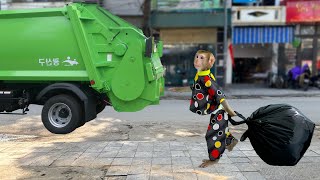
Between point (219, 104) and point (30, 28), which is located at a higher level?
point (30, 28)

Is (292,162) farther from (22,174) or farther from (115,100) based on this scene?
(22,174)

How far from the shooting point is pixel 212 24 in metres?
19.4

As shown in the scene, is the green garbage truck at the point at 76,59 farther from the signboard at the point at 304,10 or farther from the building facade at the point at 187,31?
the signboard at the point at 304,10

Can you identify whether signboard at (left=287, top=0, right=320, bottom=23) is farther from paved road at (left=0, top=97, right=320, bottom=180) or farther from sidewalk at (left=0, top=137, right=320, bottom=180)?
sidewalk at (left=0, top=137, right=320, bottom=180)

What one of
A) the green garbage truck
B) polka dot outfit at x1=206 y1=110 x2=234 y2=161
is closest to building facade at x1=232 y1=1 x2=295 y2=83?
the green garbage truck

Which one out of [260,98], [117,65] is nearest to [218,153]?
[117,65]

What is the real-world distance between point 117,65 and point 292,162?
9.02 ft

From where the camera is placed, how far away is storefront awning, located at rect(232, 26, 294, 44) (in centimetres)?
1984

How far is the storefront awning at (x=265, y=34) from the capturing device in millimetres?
19844

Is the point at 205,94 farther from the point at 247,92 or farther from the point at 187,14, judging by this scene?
the point at 187,14

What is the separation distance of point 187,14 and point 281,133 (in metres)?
15.4

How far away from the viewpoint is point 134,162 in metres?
6.31

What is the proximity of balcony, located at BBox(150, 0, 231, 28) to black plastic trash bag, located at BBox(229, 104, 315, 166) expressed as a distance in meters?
15.0

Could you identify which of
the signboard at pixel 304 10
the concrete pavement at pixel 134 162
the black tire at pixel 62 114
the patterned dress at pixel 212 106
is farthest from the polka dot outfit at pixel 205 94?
the signboard at pixel 304 10
